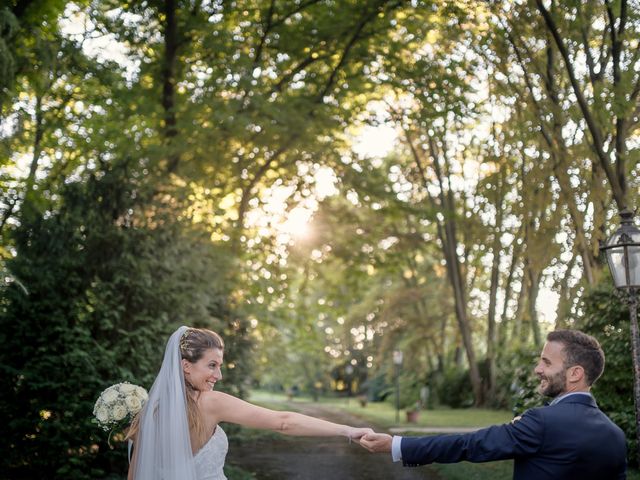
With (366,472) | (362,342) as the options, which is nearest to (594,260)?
(366,472)

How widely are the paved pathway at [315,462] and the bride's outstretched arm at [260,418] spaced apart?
853 centimetres

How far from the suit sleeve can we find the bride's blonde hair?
64.1 inches

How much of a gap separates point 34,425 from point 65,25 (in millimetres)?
13117

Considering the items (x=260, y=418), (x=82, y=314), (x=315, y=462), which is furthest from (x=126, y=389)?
(x=315, y=462)

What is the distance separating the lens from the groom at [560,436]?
3.72m

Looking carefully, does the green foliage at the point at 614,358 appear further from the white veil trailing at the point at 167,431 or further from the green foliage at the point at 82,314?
the white veil trailing at the point at 167,431

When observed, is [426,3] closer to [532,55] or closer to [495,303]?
[532,55]

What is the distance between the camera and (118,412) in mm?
5762

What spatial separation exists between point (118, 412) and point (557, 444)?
11.6 ft

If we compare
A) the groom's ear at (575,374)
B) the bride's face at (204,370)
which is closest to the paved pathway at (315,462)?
the bride's face at (204,370)

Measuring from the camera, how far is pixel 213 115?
1594 centimetres

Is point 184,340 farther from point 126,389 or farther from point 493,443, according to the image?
point 493,443

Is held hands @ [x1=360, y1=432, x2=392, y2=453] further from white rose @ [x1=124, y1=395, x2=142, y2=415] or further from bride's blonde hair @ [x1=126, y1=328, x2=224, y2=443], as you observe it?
white rose @ [x1=124, y1=395, x2=142, y2=415]

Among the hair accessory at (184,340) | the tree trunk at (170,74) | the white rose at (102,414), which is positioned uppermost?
the tree trunk at (170,74)
